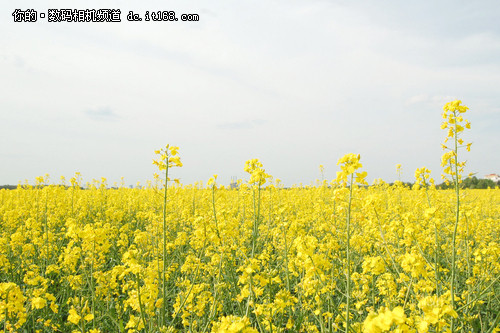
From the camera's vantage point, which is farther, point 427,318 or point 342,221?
point 342,221

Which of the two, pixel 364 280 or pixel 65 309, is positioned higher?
pixel 364 280

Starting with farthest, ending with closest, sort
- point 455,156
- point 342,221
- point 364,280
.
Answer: point 342,221 < point 364,280 < point 455,156

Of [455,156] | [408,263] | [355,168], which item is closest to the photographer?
[355,168]

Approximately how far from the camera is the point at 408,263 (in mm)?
2371

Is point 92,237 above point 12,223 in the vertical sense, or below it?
above

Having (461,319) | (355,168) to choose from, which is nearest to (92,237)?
(355,168)

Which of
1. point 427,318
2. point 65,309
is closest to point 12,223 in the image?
point 65,309

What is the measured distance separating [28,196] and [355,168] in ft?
33.8

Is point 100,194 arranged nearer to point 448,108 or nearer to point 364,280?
point 364,280

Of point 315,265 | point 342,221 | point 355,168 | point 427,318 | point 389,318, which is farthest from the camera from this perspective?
point 342,221

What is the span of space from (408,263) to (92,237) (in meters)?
2.42

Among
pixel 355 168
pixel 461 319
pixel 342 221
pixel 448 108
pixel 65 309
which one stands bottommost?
pixel 65 309

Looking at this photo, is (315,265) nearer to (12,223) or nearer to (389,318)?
(389,318)

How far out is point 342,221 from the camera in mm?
5555
